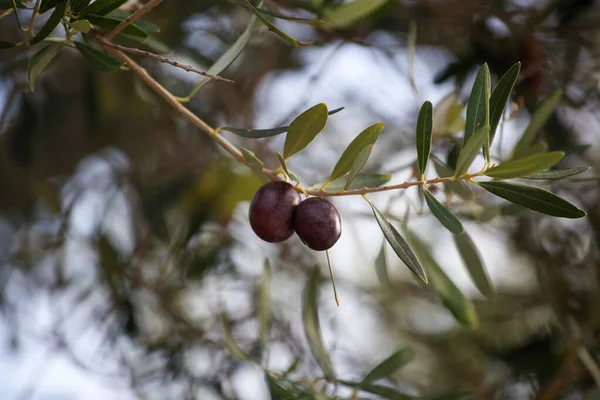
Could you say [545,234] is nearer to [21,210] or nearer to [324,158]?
[324,158]

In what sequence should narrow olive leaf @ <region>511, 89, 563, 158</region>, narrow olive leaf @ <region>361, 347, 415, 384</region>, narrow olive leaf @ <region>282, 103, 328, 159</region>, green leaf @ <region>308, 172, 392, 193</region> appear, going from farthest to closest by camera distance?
narrow olive leaf @ <region>511, 89, 563, 158</region> < narrow olive leaf @ <region>361, 347, 415, 384</region> < green leaf @ <region>308, 172, 392, 193</region> < narrow olive leaf @ <region>282, 103, 328, 159</region>

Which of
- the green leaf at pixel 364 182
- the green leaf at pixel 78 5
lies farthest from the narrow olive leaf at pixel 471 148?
the green leaf at pixel 78 5

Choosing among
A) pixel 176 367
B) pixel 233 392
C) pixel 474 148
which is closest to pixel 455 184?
pixel 474 148

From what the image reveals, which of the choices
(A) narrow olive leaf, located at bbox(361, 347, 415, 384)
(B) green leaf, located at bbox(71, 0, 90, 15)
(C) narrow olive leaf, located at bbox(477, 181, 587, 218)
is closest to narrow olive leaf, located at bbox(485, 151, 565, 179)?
(C) narrow olive leaf, located at bbox(477, 181, 587, 218)

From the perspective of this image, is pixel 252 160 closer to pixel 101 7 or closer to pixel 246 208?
pixel 101 7

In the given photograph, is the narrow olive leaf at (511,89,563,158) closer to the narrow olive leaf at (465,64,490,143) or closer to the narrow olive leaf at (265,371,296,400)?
the narrow olive leaf at (465,64,490,143)

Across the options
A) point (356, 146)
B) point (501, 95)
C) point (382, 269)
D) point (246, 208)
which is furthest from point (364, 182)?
point (246, 208)
